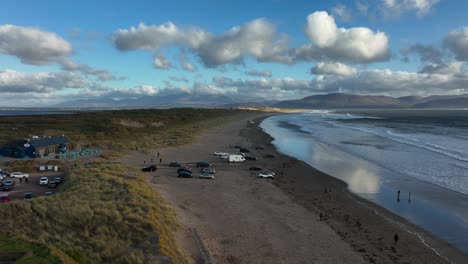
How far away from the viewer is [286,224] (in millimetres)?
29281

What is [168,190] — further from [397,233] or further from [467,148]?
[467,148]

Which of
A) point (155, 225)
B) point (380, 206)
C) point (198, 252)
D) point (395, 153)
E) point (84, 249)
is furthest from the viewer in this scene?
point (395, 153)

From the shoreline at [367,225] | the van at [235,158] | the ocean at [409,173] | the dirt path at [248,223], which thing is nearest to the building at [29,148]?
the dirt path at [248,223]

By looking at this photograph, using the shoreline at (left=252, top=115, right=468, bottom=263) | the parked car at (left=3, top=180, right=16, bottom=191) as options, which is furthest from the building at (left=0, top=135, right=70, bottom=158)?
the shoreline at (left=252, top=115, right=468, bottom=263)

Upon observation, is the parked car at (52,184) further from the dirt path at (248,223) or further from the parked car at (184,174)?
the parked car at (184,174)

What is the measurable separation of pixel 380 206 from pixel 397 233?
286 inches

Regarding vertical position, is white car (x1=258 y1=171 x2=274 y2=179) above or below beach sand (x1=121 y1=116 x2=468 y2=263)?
above

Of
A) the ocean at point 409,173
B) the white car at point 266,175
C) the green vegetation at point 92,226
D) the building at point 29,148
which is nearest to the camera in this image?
the green vegetation at point 92,226

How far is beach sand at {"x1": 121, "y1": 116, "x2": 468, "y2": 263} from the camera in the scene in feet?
78.2

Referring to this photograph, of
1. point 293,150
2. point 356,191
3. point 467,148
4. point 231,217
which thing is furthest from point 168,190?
point 467,148

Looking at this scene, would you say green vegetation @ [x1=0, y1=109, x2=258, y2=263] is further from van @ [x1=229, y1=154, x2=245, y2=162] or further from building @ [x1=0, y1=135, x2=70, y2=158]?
building @ [x1=0, y1=135, x2=70, y2=158]

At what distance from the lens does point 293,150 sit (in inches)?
2886

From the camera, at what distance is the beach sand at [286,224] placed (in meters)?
23.8

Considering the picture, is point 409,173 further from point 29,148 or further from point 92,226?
point 29,148
